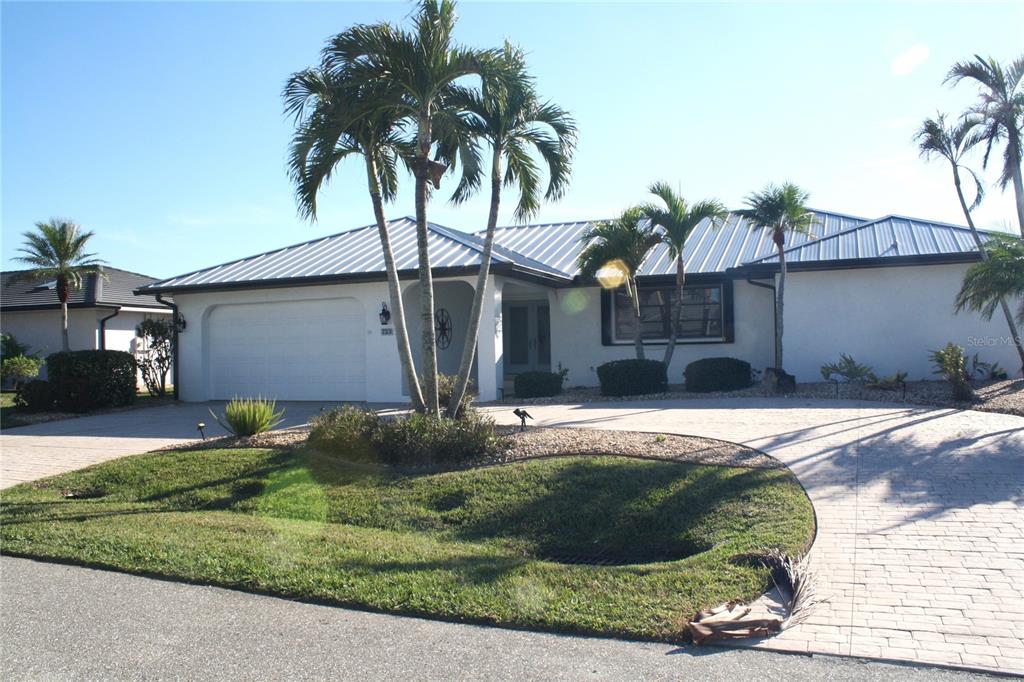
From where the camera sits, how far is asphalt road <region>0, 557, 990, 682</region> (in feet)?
14.9

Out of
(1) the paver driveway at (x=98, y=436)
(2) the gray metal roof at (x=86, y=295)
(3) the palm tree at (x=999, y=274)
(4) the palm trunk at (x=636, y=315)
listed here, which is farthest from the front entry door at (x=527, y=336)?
(3) the palm tree at (x=999, y=274)

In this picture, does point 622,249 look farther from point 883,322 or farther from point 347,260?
point 347,260

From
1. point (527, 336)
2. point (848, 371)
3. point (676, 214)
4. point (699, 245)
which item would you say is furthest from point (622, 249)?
point (527, 336)

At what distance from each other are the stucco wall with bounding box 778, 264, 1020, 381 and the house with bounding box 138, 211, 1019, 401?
3cm

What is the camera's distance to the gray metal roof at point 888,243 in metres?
16.7

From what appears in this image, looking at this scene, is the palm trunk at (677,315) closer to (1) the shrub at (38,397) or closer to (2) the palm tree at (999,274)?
(2) the palm tree at (999,274)

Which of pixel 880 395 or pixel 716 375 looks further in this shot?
pixel 716 375

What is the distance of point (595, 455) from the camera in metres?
9.45

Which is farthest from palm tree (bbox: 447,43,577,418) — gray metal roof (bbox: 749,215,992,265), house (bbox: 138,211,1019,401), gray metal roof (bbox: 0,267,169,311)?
gray metal roof (bbox: 0,267,169,311)

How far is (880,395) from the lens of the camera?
1471 cm

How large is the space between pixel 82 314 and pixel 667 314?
1832cm

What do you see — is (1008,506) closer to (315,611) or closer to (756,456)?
(756,456)

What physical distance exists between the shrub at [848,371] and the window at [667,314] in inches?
115

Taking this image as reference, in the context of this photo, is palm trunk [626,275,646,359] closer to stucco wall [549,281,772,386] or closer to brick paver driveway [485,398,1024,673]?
stucco wall [549,281,772,386]
